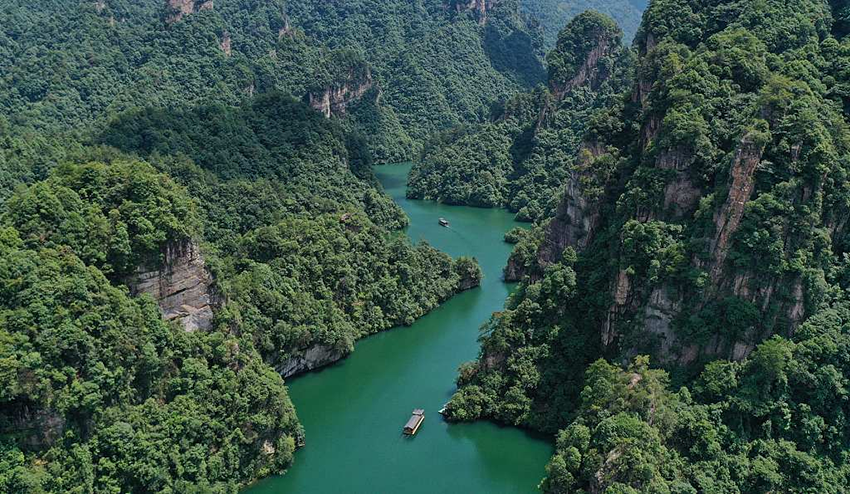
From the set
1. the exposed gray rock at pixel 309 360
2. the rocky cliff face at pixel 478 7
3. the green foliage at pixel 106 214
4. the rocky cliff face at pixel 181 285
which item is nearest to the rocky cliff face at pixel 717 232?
the exposed gray rock at pixel 309 360

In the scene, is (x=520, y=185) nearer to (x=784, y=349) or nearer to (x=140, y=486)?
(x=784, y=349)

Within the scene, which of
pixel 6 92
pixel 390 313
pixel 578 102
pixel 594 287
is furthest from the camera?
pixel 578 102

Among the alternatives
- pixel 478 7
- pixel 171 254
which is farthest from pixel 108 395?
pixel 478 7

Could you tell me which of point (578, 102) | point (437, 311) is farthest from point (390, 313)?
point (578, 102)

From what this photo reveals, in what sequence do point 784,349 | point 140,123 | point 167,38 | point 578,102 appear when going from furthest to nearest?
point 167,38, point 578,102, point 140,123, point 784,349

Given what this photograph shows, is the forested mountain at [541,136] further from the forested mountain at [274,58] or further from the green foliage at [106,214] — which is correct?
the green foliage at [106,214]

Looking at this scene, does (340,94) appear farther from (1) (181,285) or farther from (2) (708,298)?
(2) (708,298)
